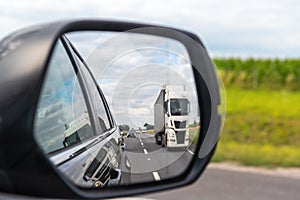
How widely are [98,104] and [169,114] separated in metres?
0.25

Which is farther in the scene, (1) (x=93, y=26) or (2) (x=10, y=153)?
(1) (x=93, y=26)

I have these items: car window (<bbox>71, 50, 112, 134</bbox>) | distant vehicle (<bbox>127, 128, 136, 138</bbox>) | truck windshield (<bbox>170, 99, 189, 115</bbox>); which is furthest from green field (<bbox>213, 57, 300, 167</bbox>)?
distant vehicle (<bbox>127, 128, 136, 138</bbox>)

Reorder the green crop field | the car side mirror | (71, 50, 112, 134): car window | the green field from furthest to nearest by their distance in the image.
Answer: the green crop field < the green field < (71, 50, 112, 134): car window < the car side mirror

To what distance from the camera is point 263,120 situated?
1206 centimetres

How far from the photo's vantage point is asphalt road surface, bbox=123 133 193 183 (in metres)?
1.10

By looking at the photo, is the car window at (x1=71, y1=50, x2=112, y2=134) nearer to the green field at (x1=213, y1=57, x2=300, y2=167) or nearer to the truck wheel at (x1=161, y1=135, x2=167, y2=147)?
the truck wheel at (x1=161, y1=135, x2=167, y2=147)

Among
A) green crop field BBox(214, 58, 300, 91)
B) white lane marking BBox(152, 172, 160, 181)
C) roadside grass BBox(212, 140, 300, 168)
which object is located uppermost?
white lane marking BBox(152, 172, 160, 181)

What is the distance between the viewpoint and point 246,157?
7938 mm

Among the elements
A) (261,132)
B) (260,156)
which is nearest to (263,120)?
(261,132)

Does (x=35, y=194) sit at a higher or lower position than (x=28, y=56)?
lower

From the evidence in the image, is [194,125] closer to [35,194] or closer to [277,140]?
[35,194]

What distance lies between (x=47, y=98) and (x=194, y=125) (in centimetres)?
40

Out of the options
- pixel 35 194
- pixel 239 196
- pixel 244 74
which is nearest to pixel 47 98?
pixel 35 194

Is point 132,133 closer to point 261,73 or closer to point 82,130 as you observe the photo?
point 82,130
